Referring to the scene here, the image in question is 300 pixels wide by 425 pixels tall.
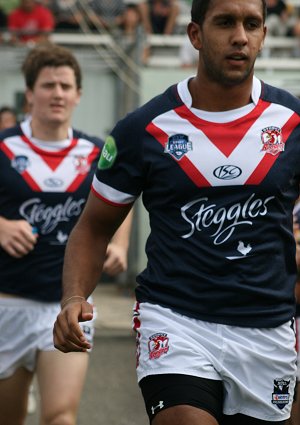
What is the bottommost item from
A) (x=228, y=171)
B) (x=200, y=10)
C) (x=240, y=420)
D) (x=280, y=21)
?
(x=280, y=21)

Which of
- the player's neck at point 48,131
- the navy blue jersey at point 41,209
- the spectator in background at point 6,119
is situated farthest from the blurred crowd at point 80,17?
the navy blue jersey at point 41,209

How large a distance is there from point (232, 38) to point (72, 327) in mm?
1259

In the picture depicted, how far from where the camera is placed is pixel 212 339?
4.05 meters

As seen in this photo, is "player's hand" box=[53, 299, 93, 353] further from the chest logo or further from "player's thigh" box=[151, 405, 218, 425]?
the chest logo

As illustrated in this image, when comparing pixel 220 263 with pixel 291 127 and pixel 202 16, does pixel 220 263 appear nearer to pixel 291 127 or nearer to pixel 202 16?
pixel 291 127

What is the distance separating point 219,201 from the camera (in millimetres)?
4117

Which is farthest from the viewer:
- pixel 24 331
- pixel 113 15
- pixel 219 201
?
pixel 113 15

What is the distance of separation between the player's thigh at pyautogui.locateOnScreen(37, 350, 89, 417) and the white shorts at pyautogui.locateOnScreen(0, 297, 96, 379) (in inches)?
5.6

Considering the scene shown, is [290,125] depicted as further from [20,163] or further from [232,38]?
[20,163]

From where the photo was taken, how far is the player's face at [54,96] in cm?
629

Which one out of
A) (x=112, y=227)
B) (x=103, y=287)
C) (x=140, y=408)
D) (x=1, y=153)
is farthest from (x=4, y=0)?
(x=112, y=227)

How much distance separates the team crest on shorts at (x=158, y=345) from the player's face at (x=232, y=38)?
1019 millimetres

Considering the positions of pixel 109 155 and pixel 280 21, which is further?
pixel 280 21

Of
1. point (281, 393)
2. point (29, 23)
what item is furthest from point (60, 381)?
point (29, 23)
